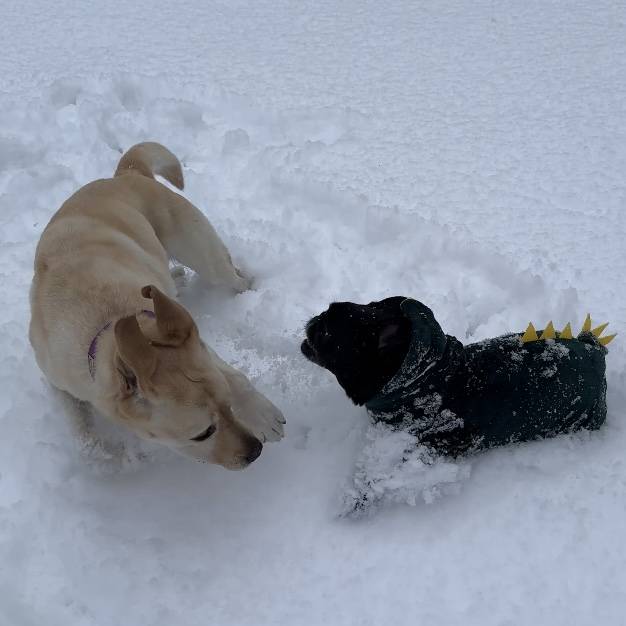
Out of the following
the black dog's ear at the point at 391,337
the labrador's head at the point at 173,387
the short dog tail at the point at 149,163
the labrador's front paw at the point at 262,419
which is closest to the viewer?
the labrador's head at the point at 173,387

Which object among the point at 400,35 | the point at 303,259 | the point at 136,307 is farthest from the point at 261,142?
the point at 136,307

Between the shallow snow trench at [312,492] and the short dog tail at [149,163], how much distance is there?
59 centimetres

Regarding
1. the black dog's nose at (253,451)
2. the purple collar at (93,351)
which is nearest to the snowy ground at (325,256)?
the black dog's nose at (253,451)

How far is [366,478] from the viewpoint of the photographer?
2.49 m

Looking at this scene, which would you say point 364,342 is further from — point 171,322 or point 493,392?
point 171,322

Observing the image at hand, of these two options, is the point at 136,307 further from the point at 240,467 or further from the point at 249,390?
the point at 240,467

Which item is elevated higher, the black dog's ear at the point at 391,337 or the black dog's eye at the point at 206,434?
the black dog's ear at the point at 391,337

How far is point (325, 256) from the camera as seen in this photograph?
356cm

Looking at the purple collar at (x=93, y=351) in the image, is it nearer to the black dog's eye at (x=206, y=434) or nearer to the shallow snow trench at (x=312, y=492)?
the black dog's eye at (x=206, y=434)

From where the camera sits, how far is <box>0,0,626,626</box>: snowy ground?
91.7 inches

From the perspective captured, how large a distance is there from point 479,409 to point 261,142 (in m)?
2.76

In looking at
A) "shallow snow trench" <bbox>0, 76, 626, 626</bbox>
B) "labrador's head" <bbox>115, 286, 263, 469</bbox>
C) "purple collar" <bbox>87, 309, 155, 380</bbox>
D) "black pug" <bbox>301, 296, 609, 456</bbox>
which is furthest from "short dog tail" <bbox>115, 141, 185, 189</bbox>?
"black pug" <bbox>301, 296, 609, 456</bbox>

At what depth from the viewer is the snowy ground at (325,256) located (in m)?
2.33

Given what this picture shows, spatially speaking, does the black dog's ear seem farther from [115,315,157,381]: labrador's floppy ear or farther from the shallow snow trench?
[115,315,157,381]: labrador's floppy ear
